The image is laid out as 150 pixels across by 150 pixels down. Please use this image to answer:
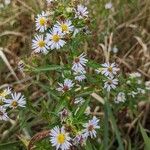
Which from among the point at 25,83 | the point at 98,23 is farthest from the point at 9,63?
the point at 98,23

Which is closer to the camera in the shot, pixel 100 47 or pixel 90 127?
pixel 90 127

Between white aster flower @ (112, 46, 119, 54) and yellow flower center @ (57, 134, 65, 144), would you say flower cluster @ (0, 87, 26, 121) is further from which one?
white aster flower @ (112, 46, 119, 54)

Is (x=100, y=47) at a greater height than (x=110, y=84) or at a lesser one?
greater

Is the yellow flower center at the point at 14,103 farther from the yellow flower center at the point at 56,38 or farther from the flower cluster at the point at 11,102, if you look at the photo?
the yellow flower center at the point at 56,38

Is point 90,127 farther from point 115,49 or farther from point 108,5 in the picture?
point 108,5

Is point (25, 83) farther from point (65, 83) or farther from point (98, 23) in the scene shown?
point (65, 83)

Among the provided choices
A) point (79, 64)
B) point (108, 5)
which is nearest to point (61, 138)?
point (79, 64)
